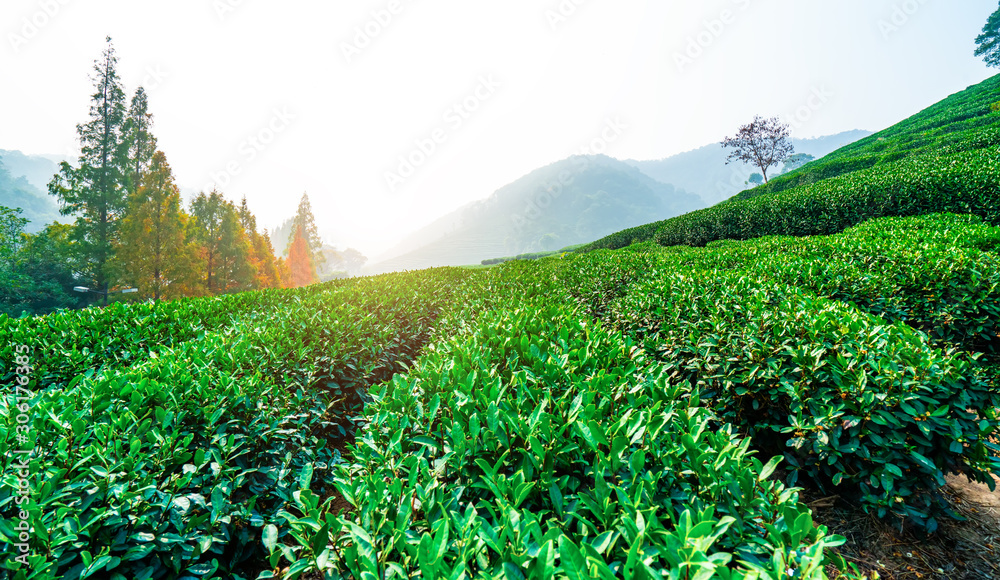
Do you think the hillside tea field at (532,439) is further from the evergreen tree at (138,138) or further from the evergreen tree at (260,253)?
the evergreen tree at (260,253)

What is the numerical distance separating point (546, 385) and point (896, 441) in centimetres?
243

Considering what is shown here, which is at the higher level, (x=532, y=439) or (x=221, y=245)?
(x=221, y=245)

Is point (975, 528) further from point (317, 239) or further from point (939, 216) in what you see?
point (317, 239)

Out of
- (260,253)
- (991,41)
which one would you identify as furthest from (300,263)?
(991,41)

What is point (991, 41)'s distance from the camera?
1777 inches

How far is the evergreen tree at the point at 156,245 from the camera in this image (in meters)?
19.5

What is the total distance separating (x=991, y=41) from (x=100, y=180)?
9565cm

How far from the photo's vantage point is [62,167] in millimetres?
19812

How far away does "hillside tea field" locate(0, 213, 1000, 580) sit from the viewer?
134cm

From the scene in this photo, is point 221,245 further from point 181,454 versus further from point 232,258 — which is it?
point 181,454

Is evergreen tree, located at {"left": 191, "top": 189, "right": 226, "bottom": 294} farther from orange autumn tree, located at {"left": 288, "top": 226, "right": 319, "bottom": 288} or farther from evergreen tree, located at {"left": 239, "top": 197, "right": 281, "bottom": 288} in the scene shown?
orange autumn tree, located at {"left": 288, "top": 226, "right": 319, "bottom": 288}

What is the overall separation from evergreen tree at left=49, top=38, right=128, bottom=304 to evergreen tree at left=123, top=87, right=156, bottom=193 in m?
0.32

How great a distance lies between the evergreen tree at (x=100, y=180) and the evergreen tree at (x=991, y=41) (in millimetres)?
91551

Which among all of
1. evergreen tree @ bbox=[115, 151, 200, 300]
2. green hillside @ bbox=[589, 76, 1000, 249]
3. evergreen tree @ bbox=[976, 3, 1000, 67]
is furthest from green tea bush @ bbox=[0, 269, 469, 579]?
evergreen tree @ bbox=[976, 3, 1000, 67]
